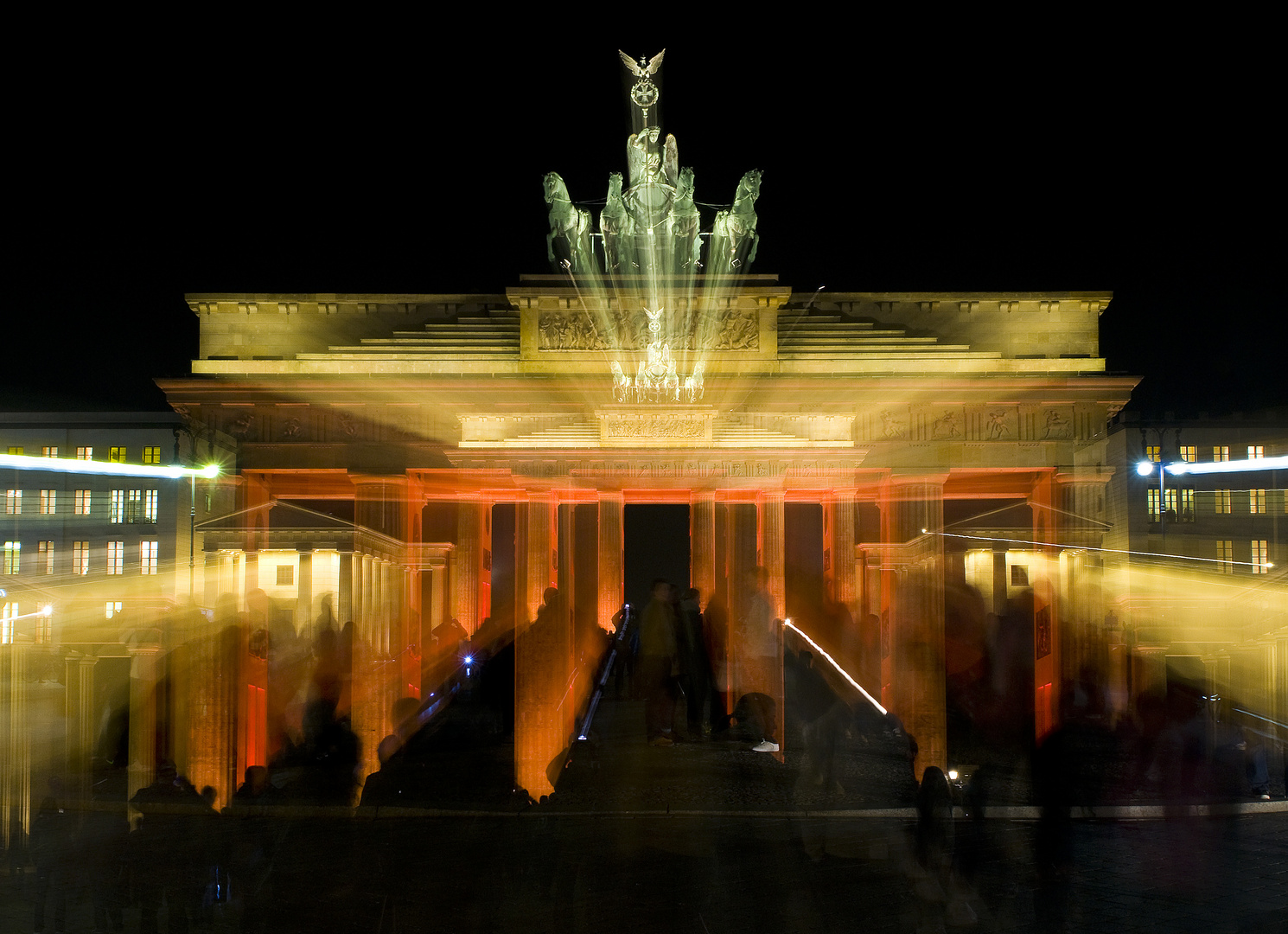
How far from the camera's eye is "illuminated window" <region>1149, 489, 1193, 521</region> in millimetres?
19469

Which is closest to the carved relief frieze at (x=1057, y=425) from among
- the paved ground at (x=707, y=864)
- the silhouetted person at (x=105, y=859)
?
the paved ground at (x=707, y=864)

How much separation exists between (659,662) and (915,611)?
13.6 feet

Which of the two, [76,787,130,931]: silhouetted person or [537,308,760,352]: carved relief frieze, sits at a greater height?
[537,308,760,352]: carved relief frieze

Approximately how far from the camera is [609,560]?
1389cm

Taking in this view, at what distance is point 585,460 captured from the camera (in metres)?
11.2

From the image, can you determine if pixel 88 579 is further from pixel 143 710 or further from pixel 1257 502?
pixel 1257 502

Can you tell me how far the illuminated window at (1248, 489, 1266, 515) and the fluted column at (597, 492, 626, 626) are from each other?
13.5 m

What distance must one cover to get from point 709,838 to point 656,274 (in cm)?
787

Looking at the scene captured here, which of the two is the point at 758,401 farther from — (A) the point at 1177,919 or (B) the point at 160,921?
(B) the point at 160,921

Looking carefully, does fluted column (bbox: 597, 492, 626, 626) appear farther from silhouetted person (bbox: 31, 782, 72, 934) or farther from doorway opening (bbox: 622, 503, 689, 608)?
silhouetted person (bbox: 31, 782, 72, 934)

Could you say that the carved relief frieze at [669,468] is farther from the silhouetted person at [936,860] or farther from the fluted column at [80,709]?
the silhouetted person at [936,860]

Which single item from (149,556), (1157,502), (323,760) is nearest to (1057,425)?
(1157,502)

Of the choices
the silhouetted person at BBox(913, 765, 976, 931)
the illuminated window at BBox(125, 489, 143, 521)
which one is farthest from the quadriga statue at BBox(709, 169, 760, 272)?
the illuminated window at BBox(125, 489, 143, 521)

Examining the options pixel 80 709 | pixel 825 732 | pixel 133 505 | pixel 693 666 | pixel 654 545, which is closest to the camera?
pixel 825 732
